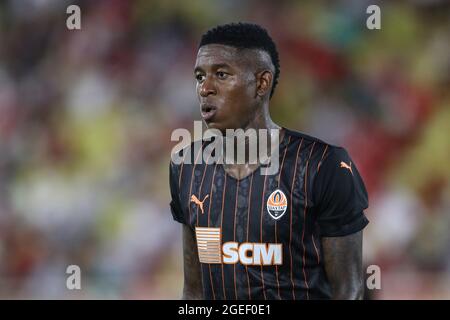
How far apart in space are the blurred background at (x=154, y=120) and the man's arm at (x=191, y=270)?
282cm

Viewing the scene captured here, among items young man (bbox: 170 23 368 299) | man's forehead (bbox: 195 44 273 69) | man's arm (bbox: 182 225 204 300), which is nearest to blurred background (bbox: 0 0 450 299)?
man's arm (bbox: 182 225 204 300)

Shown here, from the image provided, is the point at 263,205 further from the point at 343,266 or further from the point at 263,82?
the point at 263,82

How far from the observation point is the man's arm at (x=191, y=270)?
9.82 ft

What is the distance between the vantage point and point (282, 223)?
2.69 m

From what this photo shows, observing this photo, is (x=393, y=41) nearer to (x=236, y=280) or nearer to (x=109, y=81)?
(x=109, y=81)

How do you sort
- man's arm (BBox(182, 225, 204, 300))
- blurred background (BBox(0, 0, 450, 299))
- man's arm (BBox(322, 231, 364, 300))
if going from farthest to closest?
blurred background (BBox(0, 0, 450, 299)) < man's arm (BBox(182, 225, 204, 300)) < man's arm (BBox(322, 231, 364, 300))

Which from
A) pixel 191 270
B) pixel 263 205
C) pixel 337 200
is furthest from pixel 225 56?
pixel 191 270

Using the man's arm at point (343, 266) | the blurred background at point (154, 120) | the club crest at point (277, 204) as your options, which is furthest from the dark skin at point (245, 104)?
the blurred background at point (154, 120)

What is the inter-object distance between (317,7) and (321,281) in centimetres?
432

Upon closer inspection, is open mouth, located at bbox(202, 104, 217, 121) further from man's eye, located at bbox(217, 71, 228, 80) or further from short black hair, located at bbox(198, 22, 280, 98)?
short black hair, located at bbox(198, 22, 280, 98)

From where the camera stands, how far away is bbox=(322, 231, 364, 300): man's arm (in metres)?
2.64

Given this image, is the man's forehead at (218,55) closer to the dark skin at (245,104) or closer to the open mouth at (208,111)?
the dark skin at (245,104)

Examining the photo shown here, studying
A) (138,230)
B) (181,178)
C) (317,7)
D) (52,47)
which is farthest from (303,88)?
(181,178)

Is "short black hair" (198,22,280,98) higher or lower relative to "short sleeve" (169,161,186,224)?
higher
